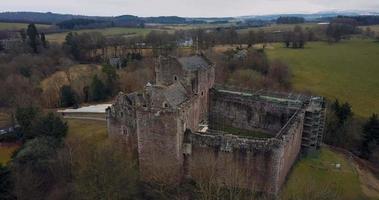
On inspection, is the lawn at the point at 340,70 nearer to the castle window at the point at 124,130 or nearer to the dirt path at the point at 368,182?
the dirt path at the point at 368,182

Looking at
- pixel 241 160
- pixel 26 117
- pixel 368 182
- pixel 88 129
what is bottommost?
pixel 368 182

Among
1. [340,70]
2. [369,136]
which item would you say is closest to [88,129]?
[369,136]

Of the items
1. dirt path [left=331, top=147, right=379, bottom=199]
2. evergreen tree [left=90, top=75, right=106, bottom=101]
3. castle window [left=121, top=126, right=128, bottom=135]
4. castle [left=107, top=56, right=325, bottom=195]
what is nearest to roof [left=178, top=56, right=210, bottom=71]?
castle [left=107, top=56, right=325, bottom=195]

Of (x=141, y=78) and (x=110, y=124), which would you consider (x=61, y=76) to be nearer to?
(x=141, y=78)

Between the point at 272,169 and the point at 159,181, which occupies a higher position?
the point at 272,169

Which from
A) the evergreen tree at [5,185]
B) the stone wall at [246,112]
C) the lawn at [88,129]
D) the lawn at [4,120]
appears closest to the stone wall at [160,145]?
the lawn at [88,129]

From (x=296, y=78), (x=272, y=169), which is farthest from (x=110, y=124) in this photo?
(x=296, y=78)

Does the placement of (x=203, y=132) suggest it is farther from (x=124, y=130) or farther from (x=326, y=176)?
(x=326, y=176)
